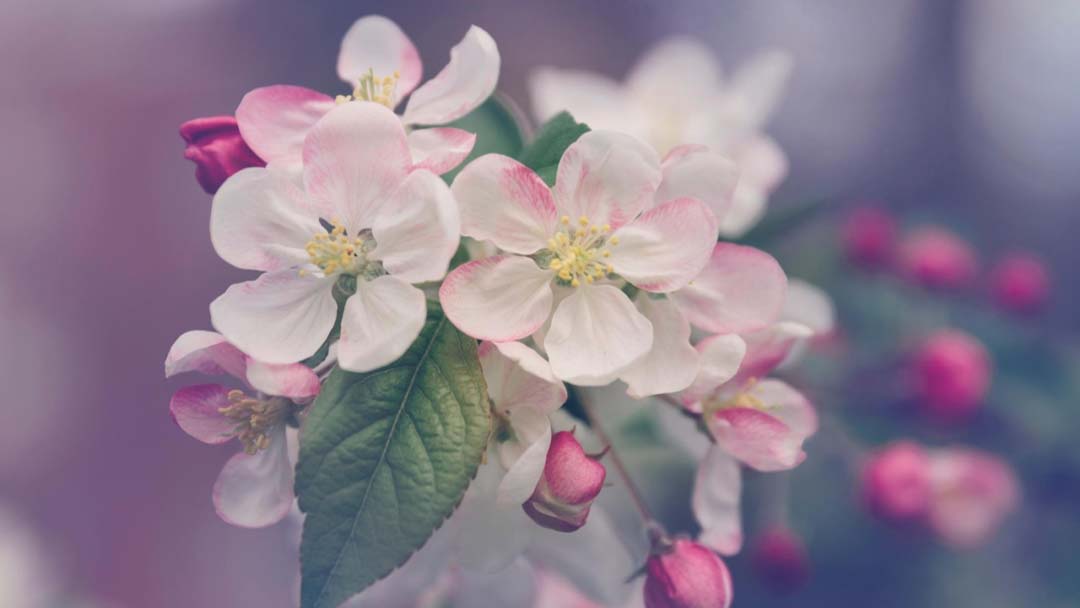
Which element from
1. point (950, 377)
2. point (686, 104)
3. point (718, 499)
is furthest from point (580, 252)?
point (950, 377)

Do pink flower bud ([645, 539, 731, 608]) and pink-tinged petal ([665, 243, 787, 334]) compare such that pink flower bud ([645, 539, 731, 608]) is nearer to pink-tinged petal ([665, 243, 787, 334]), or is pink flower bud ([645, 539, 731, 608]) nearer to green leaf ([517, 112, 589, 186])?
pink-tinged petal ([665, 243, 787, 334])

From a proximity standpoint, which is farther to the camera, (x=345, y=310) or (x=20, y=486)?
(x=20, y=486)

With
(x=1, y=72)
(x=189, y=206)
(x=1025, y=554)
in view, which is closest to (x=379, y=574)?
(x=1025, y=554)

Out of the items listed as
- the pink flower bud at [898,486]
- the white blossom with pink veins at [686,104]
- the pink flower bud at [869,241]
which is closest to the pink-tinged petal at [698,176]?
the white blossom with pink veins at [686,104]

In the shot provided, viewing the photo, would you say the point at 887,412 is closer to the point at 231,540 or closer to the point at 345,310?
the point at 345,310

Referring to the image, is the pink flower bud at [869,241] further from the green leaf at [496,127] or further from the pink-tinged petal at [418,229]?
the pink-tinged petal at [418,229]

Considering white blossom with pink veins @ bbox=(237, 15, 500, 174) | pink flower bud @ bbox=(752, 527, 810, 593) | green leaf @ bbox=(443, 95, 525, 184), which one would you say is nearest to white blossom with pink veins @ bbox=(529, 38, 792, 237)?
green leaf @ bbox=(443, 95, 525, 184)
